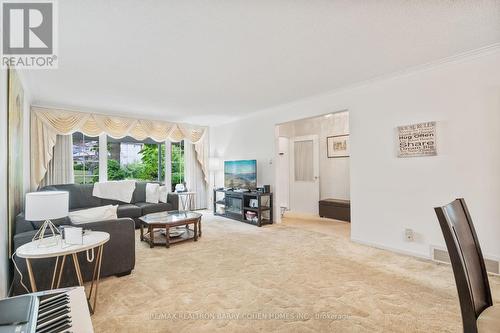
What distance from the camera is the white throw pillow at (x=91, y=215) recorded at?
2.47m

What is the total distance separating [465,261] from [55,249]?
252 centimetres

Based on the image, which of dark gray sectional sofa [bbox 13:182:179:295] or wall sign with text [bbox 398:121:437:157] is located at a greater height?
wall sign with text [bbox 398:121:437:157]

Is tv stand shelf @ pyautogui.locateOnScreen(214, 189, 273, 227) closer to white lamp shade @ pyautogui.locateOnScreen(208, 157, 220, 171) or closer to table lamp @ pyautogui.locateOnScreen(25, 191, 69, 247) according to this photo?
white lamp shade @ pyautogui.locateOnScreen(208, 157, 220, 171)

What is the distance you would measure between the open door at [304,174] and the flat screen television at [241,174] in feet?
5.25

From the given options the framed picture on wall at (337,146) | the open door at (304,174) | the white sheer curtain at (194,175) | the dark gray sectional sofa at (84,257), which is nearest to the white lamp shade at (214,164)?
the white sheer curtain at (194,175)

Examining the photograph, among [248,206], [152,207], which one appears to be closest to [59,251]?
[152,207]

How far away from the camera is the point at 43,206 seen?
1889 millimetres

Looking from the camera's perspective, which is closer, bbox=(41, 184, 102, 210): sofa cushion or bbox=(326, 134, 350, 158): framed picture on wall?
bbox=(41, 184, 102, 210): sofa cushion

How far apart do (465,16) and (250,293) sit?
2.98 metres

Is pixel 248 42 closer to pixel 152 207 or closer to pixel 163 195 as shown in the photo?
pixel 152 207

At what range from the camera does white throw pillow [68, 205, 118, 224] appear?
8.12 feet

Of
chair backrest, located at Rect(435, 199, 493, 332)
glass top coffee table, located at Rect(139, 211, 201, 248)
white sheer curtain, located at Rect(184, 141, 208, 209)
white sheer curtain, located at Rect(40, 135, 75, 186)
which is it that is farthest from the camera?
white sheer curtain, located at Rect(184, 141, 208, 209)

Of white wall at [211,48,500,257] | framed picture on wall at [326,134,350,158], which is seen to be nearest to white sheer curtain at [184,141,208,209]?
framed picture on wall at [326,134,350,158]

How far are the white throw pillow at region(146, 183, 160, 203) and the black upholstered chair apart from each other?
512cm
